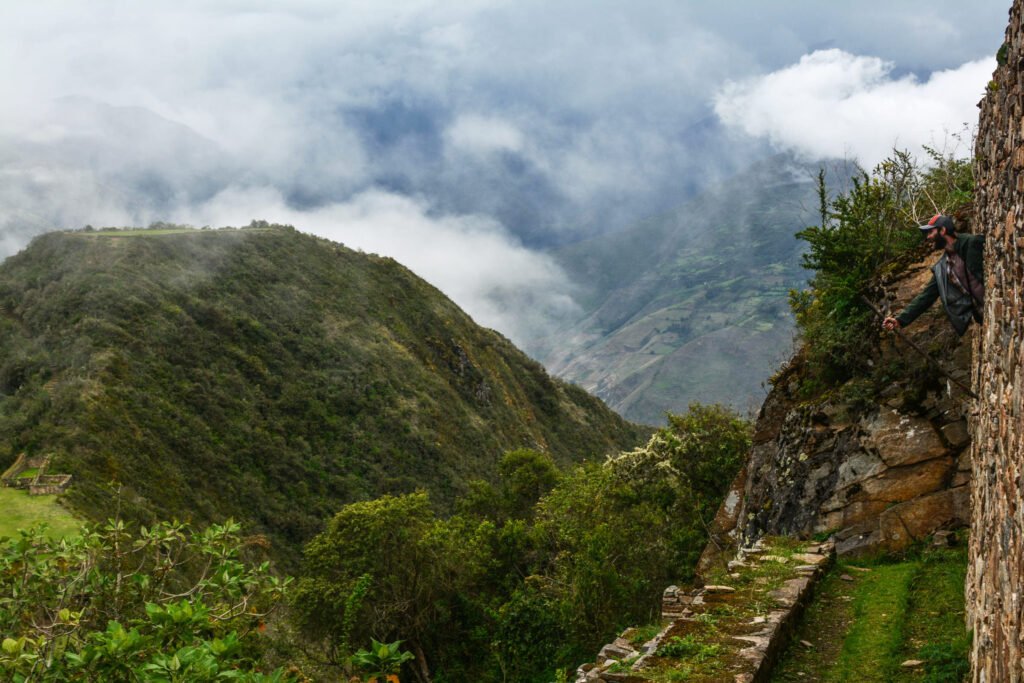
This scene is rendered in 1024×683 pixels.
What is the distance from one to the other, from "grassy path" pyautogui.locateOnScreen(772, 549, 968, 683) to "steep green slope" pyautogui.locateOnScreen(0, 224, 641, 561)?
36.2m

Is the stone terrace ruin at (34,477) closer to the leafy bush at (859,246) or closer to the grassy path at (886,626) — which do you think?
the leafy bush at (859,246)

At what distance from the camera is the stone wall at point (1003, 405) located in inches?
167

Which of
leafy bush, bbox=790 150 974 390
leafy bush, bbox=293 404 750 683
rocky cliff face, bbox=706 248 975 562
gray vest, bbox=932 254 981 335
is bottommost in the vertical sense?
leafy bush, bbox=293 404 750 683

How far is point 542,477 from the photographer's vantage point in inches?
1428

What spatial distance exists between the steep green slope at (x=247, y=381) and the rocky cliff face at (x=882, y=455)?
3393 centimetres

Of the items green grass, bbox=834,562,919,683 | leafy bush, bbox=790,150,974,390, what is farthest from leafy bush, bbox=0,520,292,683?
leafy bush, bbox=790,150,974,390

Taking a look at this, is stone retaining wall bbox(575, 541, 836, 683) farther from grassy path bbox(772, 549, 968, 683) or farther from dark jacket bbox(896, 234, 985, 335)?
dark jacket bbox(896, 234, 985, 335)

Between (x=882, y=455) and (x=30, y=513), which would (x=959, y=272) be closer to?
(x=882, y=455)

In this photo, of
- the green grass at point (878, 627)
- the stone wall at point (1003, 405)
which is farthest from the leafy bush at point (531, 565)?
the stone wall at point (1003, 405)

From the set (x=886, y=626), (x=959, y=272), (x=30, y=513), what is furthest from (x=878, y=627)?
(x=30, y=513)

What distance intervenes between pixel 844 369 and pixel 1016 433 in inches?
479

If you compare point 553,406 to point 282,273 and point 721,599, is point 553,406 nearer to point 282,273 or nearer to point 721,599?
point 282,273

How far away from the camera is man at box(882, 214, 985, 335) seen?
23.3 ft

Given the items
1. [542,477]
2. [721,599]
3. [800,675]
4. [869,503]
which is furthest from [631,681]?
[542,477]
